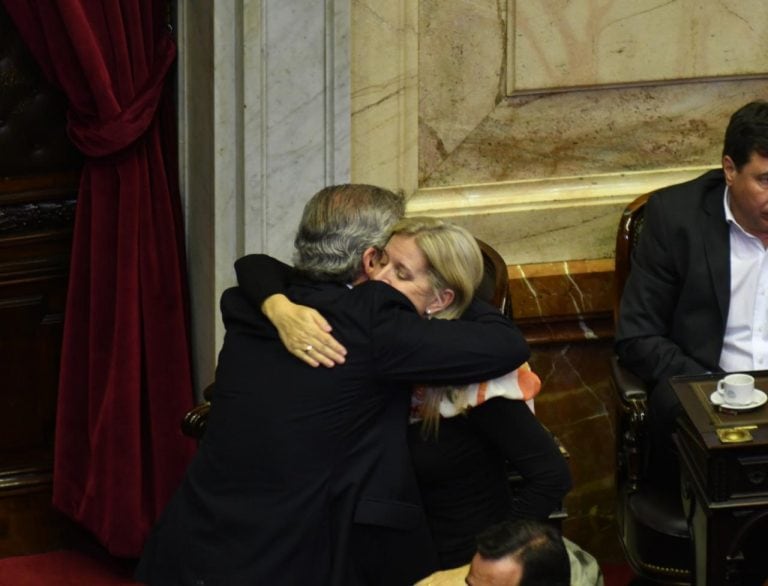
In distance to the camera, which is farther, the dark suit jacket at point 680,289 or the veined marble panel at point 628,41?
the veined marble panel at point 628,41

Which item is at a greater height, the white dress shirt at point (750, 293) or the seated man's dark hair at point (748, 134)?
the seated man's dark hair at point (748, 134)

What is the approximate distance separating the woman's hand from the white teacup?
0.96 m

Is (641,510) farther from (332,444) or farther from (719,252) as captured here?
(332,444)

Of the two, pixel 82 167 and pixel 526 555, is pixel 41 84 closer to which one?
pixel 82 167

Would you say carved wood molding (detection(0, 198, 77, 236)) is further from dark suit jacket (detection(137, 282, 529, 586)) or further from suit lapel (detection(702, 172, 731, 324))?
suit lapel (detection(702, 172, 731, 324))

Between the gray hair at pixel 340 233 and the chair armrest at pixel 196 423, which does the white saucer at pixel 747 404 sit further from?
the chair armrest at pixel 196 423

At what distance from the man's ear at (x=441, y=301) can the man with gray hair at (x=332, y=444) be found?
0.09m

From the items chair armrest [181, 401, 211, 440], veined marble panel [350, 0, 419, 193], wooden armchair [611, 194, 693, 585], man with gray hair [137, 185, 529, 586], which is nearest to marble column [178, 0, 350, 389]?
veined marble panel [350, 0, 419, 193]

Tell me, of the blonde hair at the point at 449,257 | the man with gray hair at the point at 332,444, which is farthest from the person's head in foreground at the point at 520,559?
the blonde hair at the point at 449,257

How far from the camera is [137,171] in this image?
16.3 feet

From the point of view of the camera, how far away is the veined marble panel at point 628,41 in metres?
5.03

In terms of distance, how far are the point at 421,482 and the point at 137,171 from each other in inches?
60.9

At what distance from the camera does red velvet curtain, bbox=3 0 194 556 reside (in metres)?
4.84

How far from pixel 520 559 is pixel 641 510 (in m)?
1.35
